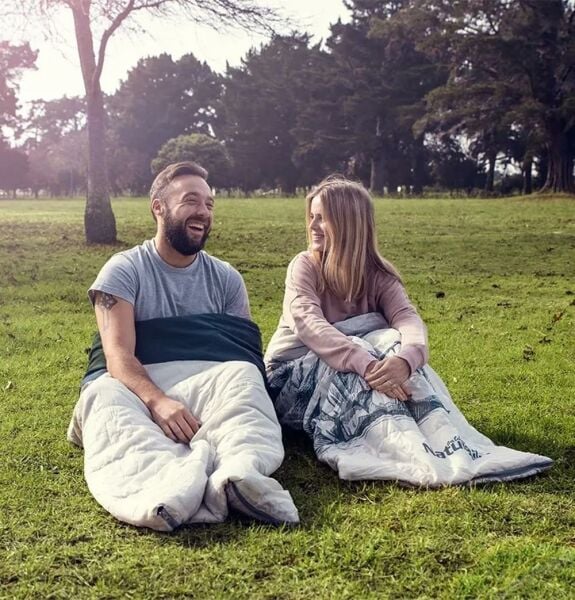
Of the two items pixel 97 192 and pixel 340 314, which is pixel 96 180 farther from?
pixel 340 314

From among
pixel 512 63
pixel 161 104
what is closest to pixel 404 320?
pixel 512 63

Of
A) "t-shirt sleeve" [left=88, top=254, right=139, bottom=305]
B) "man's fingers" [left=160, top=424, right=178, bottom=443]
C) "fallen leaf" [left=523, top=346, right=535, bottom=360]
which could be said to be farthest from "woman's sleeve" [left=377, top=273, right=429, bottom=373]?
"fallen leaf" [left=523, top=346, right=535, bottom=360]

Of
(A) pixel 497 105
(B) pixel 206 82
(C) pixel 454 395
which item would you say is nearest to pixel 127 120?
(B) pixel 206 82

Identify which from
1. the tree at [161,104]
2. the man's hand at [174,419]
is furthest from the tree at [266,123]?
the man's hand at [174,419]

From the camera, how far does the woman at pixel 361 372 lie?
3613 mm

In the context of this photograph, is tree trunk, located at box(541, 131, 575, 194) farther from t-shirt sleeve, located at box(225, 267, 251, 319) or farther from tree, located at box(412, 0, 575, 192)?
t-shirt sleeve, located at box(225, 267, 251, 319)

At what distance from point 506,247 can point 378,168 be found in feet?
125

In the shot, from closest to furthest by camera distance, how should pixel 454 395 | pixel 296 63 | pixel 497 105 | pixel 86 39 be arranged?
pixel 454 395 → pixel 86 39 → pixel 497 105 → pixel 296 63

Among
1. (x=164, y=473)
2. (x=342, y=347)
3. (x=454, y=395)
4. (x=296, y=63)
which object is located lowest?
(x=454, y=395)

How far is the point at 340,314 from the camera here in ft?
14.9

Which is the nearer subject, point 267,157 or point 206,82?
point 267,157

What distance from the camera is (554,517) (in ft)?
10.4

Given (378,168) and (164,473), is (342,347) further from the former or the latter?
(378,168)

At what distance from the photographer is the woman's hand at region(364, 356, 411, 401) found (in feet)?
12.5
